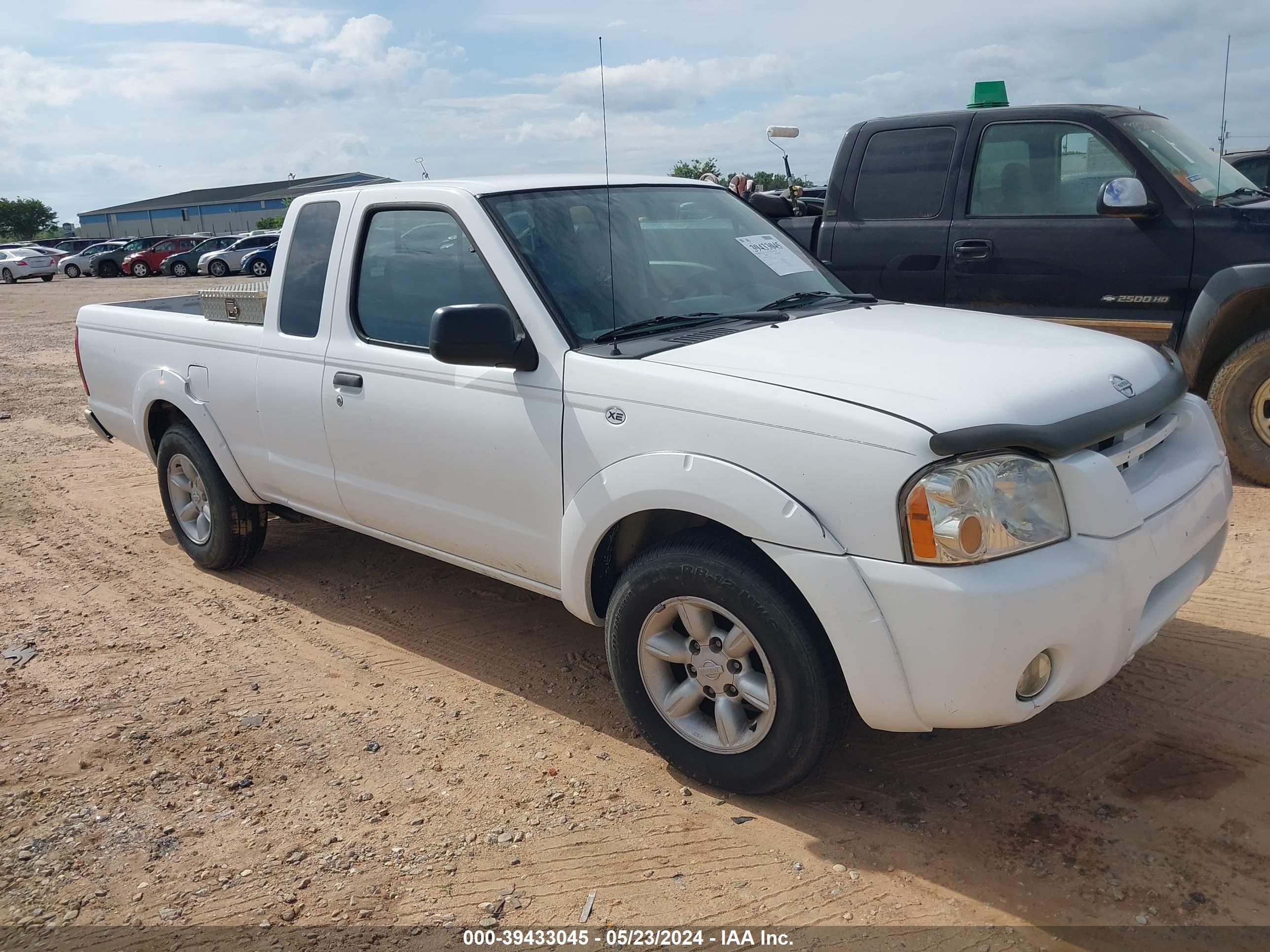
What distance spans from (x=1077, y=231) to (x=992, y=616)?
4.39m

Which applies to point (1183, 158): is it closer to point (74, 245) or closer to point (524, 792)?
point (524, 792)

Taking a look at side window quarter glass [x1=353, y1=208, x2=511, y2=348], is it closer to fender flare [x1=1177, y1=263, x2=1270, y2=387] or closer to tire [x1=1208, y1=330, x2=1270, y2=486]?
fender flare [x1=1177, y1=263, x2=1270, y2=387]

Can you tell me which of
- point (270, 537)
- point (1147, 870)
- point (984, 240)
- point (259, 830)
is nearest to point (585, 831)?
point (259, 830)

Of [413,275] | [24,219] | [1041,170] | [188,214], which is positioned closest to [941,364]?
[413,275]

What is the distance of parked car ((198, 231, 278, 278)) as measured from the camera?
36.2 m

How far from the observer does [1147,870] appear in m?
2.84

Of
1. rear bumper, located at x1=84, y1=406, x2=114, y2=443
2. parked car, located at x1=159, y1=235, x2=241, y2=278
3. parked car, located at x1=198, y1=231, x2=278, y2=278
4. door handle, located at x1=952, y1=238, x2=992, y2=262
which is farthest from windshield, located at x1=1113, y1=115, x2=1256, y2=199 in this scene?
parked car, located at x1=159, y1=235, x2=241, y2=278

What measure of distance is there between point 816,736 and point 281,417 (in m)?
2.77

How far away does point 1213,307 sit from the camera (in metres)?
5.83

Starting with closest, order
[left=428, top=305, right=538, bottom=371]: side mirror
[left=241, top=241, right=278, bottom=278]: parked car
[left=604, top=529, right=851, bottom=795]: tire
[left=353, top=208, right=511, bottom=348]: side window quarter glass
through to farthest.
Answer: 1. [left=604, top=529, right=851, bottom=795]: tire
2. [left=428, top=305, right=538, bottom=371]: side mirror
3. [left=353, top=208, right=511, bottom=348]: side window quarter glass
4. [left=241, top=241, right=278, bottom=278]: parked car

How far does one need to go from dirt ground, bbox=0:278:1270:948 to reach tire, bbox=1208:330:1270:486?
116 cm

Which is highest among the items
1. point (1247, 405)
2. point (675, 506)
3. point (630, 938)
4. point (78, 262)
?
point (78, 262)

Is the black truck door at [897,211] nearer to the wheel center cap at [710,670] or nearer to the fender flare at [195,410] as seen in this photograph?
the fender flare at [195,410]

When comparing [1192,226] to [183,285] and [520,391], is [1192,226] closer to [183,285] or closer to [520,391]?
[520,391]
